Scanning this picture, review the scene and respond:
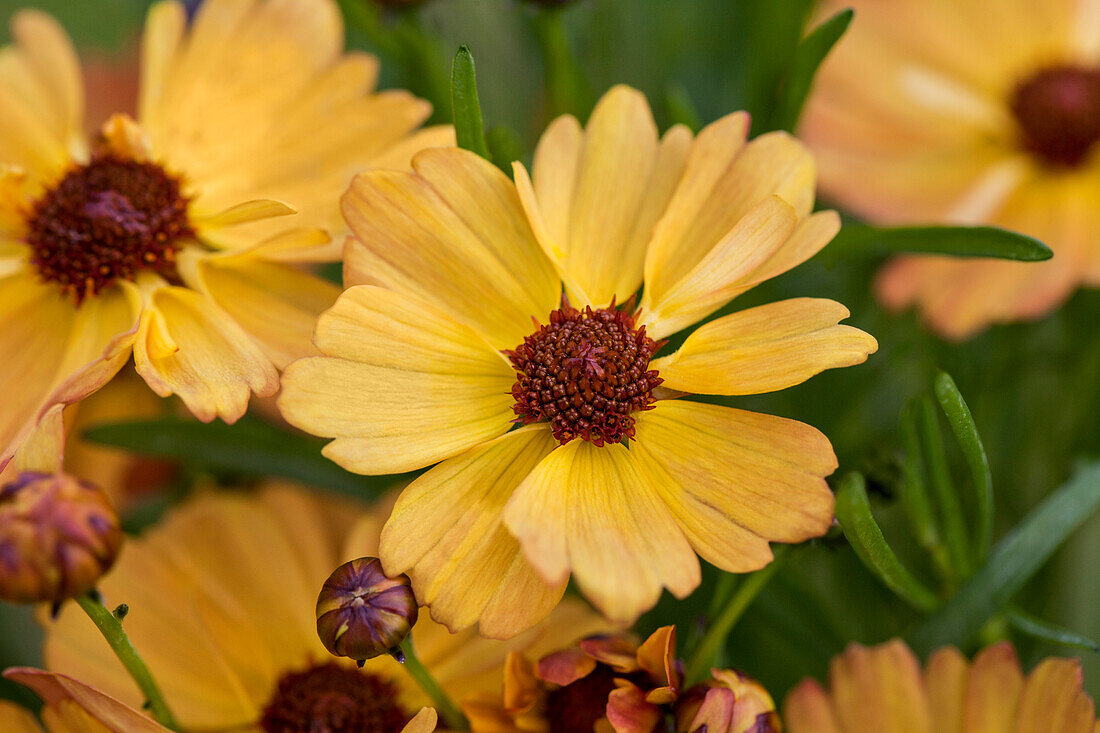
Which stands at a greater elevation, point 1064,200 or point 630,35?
point 630,35

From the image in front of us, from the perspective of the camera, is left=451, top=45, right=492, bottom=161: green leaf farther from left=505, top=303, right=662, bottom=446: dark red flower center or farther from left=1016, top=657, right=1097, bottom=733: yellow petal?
left=1016, top=657, right=1097, bottom=733: yellow petal

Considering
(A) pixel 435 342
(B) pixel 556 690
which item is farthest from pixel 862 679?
(A) pixel 435 342

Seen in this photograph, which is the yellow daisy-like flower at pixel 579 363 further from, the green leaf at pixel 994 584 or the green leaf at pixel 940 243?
the green leaf at pixel 994 584

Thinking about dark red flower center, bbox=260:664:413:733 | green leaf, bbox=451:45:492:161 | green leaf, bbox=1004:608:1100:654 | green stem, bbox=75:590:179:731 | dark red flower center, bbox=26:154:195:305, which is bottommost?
dark red flower center, bbox=260:664:413:733

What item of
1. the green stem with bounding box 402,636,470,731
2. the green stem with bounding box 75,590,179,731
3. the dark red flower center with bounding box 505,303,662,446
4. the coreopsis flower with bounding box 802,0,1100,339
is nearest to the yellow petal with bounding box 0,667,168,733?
the green stem with bounding box 75,590,179,731

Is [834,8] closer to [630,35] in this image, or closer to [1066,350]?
[630,35]

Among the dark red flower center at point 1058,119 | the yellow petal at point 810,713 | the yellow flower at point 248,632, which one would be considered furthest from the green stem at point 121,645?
the dark red flower center at point 1058,119

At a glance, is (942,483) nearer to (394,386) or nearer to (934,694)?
(934,694)
